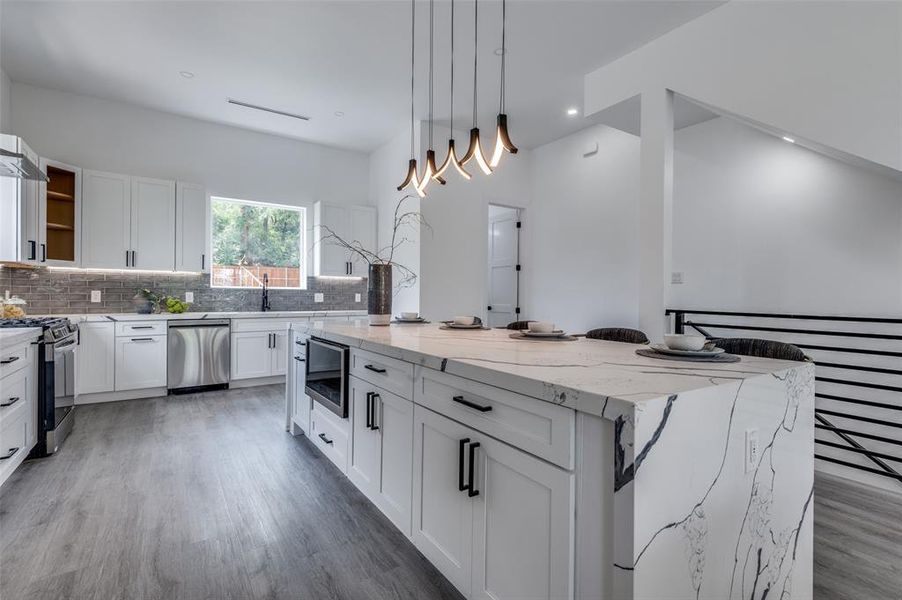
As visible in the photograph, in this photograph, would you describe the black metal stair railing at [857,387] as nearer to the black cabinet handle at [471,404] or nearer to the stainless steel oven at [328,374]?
the black cabinet handle at [471,404]

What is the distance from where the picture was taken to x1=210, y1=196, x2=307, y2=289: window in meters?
5.35

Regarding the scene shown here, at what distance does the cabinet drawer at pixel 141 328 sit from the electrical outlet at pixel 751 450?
498 cm

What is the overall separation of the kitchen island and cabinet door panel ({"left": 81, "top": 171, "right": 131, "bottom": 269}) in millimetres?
4354

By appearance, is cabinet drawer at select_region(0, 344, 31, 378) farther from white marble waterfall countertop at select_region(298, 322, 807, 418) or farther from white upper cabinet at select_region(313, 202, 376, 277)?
white upper cabinet at select_region(313, 202, 376, 277)

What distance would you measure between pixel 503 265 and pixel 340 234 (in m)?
2.32

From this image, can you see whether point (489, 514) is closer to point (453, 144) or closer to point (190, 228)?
point (453, 144)

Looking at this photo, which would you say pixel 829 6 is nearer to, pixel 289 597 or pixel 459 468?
pixel 459 468

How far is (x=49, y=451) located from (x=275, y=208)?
12.0 feet

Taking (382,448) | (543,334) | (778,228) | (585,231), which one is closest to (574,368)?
(543,334)

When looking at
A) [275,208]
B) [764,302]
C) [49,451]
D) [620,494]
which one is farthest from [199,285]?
[764,302]

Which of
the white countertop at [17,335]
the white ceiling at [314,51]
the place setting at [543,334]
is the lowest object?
the white countertop at [17,335]

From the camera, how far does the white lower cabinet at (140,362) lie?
4.26 m

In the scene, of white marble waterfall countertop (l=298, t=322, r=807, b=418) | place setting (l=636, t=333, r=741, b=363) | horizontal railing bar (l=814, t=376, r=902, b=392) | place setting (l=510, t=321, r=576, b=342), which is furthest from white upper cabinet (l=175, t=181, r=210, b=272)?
horizontal railing bar (l=814, t=376, r=902, b=392)

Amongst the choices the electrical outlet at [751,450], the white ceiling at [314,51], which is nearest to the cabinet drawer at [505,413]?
the electrical outlet at [751,450]
